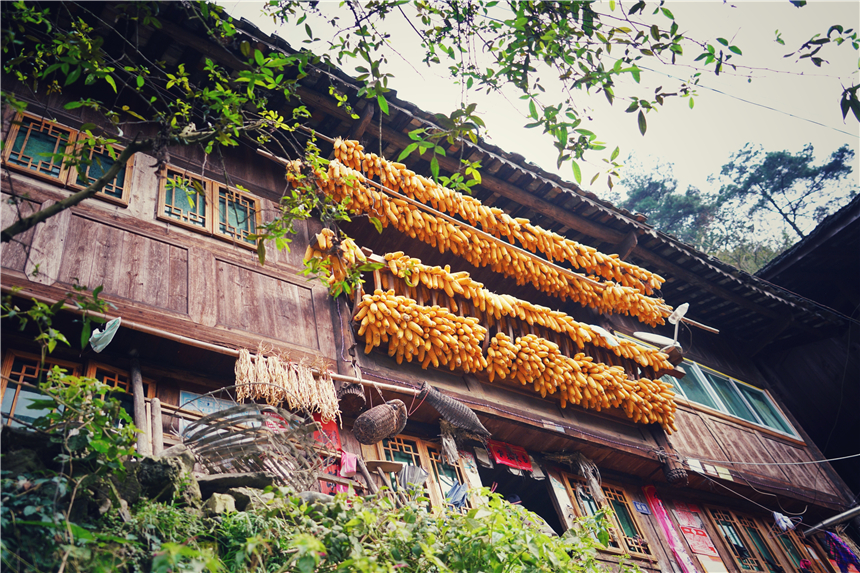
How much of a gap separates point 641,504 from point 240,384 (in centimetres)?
559

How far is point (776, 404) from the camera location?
11109 mm

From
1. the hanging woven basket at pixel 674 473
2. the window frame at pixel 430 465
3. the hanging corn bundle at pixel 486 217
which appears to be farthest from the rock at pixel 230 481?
the hanging woven basket at pixel 674 473

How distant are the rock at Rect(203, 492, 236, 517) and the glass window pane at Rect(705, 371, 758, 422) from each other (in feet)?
29.8

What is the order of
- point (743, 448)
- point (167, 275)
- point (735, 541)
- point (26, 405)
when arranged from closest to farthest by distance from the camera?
point (26, 405)
point (167, 275)
point (735, 541)
point (743, 448)

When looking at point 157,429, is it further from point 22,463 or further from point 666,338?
point 666,338

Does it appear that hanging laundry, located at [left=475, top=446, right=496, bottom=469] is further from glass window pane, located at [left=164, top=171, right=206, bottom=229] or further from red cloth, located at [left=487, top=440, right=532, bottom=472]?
glass window pane, located at [left=164, top=171, right=206, bottom=229]

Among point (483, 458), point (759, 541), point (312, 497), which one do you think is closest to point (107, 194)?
point (312, 497)

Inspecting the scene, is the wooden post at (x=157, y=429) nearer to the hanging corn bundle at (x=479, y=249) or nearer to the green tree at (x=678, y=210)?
the hanging corn bundle at (x=479, y=249)

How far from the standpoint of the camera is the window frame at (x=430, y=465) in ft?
18.5

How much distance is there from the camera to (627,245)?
9.82 m

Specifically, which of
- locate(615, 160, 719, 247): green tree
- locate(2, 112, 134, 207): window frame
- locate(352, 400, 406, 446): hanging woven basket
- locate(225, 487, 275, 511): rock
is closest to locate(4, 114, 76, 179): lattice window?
locate(2, 112, 134, 207): window frame

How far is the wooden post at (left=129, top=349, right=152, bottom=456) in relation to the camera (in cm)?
392

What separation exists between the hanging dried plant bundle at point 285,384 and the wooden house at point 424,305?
270 mm

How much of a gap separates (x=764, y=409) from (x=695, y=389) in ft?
6.52
